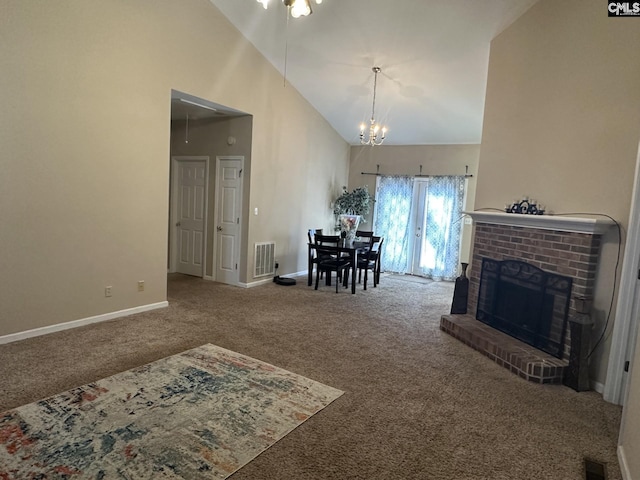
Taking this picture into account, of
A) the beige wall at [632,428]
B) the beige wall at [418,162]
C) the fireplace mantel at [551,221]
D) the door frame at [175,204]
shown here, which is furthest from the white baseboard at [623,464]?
the door frame at [175,204]

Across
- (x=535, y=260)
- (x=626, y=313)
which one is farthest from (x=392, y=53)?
(x=626, y=313)

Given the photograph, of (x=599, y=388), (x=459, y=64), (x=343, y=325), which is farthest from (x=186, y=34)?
(x=599, y=388)

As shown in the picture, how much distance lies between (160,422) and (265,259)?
413 cm

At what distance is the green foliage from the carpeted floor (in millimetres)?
3271

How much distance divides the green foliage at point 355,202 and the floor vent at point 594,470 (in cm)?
617

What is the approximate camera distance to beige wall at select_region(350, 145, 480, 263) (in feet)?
24.2

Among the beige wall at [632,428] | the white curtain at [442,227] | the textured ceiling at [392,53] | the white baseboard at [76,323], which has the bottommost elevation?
the white baseboard at [76,323]

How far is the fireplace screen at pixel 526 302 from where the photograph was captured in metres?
3.51

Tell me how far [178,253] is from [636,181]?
20.8 ft

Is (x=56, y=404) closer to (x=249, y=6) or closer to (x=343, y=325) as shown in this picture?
(x=343, y=325)

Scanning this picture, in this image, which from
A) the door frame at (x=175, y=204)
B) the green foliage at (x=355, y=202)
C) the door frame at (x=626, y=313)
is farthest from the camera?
the green foliage at (x=355, y=202)

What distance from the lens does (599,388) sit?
3.15m

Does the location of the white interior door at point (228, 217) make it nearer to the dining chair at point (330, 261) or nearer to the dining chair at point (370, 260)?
the dining chair at point (330, 261)

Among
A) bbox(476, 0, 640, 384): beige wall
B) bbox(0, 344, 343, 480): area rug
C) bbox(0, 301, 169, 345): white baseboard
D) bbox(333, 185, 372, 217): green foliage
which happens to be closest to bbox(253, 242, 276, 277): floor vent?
bbox(0, 301, 169, 345): white baseboard
